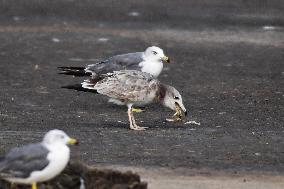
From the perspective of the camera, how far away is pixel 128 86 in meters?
11.8

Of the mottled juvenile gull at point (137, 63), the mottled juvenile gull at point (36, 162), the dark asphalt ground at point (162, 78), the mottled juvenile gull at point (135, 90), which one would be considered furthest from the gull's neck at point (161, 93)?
the mottled juvenile gull at point (36, 162)

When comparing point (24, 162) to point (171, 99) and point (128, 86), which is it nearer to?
point (128, 86)

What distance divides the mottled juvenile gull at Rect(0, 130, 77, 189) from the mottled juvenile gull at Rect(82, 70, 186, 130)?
12.0ft

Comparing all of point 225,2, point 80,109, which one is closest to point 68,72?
point 80,109

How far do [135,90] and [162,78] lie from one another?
3.87 m

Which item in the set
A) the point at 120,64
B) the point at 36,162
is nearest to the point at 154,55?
the point at 120,64

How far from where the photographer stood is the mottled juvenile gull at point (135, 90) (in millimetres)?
11836

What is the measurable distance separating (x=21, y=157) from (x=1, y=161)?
0.15 meters

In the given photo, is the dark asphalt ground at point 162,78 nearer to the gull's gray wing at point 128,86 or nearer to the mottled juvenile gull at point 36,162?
the gull's gray wing at point 128,86

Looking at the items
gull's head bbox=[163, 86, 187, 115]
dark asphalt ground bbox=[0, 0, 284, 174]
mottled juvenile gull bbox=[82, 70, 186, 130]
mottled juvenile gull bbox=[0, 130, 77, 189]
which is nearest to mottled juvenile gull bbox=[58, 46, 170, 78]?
dark asphalt ground bbox=[0, 0, 284, 174]

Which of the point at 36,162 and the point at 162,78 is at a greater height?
the point at 36,162

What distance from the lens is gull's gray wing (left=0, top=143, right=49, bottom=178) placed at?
312 inches

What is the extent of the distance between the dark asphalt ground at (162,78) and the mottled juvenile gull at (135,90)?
27 cm

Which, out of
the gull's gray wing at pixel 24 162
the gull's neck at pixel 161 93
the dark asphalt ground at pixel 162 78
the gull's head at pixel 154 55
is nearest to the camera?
the gull's gray wing at pixel 24 162
